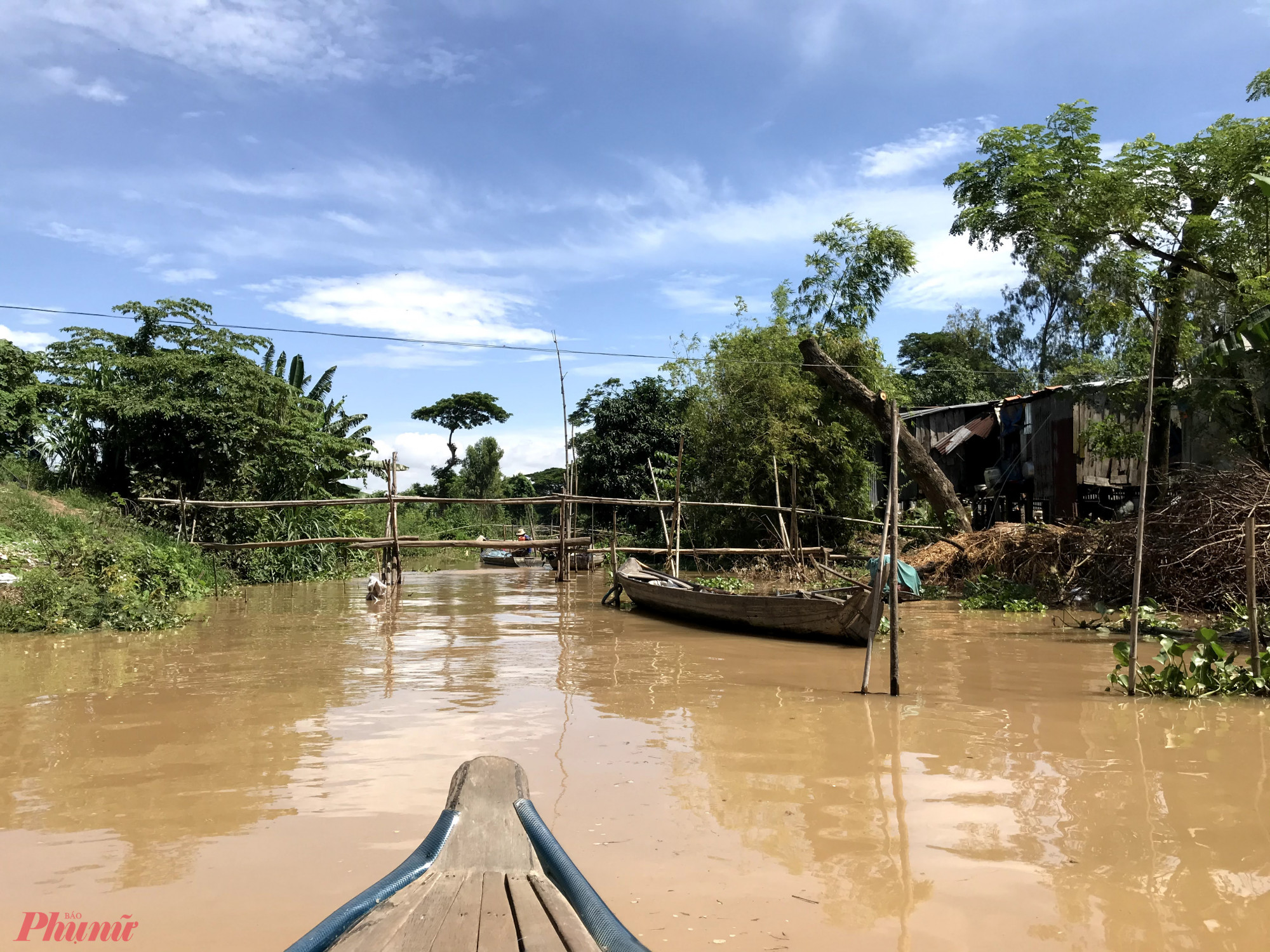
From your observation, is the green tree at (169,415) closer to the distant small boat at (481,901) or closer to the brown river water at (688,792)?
the brown river water at (688,792)

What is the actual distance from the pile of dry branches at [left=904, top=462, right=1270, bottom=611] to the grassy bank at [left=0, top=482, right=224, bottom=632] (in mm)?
12217

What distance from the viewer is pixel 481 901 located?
2.34 m

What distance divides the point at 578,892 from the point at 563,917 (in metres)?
0.14

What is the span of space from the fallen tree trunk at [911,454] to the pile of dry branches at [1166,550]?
215 centimetres

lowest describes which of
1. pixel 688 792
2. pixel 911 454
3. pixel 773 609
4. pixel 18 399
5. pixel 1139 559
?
pixel 688 792

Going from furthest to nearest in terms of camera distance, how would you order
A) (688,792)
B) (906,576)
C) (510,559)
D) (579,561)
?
1. (510,559)
2. (579,561)
3. (906,576)
4. (688,792)

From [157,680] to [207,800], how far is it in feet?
12.3

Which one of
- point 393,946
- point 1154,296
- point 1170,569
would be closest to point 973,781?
point 393,946

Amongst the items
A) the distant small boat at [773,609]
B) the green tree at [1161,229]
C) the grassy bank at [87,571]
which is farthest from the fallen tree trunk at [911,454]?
the grassy bank at [87,571]

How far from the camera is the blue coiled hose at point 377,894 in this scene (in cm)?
211

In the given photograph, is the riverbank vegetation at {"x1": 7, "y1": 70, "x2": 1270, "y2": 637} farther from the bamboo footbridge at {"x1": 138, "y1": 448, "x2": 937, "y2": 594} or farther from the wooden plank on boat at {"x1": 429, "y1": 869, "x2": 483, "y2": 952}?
the wooden plank on boat at {"x1": 429, "y1": 869, "x2": 483, "y2": 952}

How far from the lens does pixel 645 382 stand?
2805 cm

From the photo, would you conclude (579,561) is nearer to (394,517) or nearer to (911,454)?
(394,517)

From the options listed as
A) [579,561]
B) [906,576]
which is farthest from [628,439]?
[906,576]
